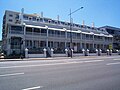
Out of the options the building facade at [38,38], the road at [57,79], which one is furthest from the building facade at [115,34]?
the road at [57,79]

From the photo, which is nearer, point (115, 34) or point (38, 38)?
point (38, 38)

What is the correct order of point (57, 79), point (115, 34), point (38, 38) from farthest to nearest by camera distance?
point (115, 34), point (38, 38), point (57, 79)

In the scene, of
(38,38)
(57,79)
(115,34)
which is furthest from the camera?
(115,34)

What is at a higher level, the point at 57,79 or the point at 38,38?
the point at 38,38

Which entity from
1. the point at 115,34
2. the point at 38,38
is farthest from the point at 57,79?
the point at 115,34

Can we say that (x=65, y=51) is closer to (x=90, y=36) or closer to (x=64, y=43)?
(x=64, y=43)

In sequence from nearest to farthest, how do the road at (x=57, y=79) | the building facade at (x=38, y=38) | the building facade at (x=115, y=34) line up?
the road at (x=57, y=79), the building facade at (x=38, y=38), the building facade at (x=115, y=34)

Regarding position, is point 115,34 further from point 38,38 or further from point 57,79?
point 57,79

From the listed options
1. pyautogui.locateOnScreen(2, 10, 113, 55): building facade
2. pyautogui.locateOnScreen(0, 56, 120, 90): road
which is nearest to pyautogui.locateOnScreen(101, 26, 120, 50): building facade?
pyautogui.locateOnScreen(2, 10, 113, 55): building facade

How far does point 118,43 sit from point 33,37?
1833 inches

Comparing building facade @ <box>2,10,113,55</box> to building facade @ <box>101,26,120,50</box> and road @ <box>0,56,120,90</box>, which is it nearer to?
building facade @ <box>101,26,120,50</box>

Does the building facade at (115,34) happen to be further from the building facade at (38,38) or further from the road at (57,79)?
the road at (57,79)

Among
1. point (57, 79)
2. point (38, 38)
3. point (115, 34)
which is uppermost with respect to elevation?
point (115, 34)

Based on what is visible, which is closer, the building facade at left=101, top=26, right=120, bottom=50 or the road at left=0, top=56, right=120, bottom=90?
the road at left=0, top=56, right=120, bottom=90
